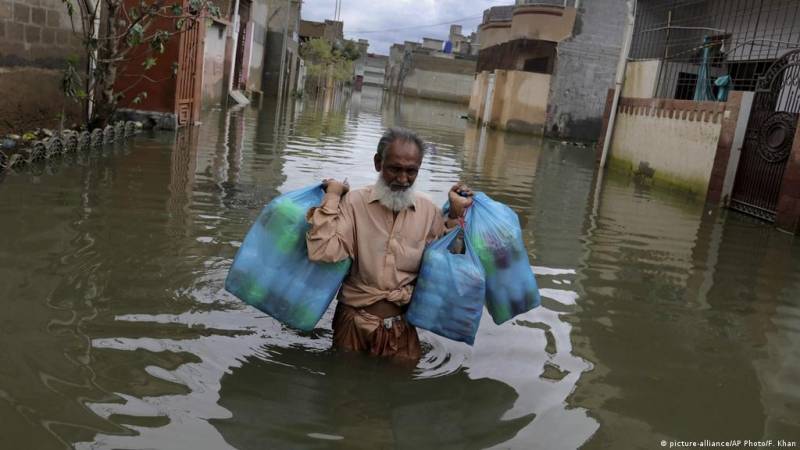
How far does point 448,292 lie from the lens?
11.7ft

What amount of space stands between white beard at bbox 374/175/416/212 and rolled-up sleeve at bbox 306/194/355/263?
21 cm

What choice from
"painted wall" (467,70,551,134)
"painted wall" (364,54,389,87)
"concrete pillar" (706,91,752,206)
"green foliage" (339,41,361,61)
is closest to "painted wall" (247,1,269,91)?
"painted wall" (467,70,551,134)

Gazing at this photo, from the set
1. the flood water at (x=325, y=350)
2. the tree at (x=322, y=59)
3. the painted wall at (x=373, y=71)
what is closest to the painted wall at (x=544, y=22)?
the tree at (x=322, y=59)

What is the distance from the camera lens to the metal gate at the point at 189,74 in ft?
44.2

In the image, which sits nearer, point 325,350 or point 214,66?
point 325,350

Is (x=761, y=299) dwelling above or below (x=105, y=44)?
below

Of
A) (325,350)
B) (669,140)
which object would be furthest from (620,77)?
(325,350)

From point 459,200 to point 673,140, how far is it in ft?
38.0

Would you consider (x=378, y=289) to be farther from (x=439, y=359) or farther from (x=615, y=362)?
(x=615, y=362)

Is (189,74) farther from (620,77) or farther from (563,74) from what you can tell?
(563,74)

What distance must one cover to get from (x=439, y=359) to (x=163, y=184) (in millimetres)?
5306

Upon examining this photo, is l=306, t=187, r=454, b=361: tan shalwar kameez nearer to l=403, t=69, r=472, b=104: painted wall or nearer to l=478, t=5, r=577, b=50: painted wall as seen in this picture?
l=478, t=5, r=577, b=50: painted wall

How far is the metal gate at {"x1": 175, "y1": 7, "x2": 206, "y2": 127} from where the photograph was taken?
13.5 meters

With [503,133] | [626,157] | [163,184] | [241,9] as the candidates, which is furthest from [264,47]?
[163,184]
